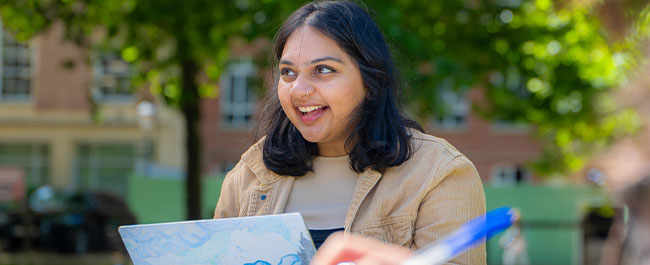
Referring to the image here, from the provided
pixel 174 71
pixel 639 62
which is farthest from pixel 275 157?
pixel 174 71

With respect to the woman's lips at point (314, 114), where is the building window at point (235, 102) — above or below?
below

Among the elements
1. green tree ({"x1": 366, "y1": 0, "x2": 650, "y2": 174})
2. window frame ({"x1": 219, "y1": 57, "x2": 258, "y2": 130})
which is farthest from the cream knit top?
window frame ({"x1": 219, "y1": 57, "x2": 258, "y2": 130})

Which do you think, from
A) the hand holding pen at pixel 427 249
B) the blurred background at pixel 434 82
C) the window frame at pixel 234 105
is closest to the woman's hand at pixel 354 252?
the hand holding pen at pixel 427 249

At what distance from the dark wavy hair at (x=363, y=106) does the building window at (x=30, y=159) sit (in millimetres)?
25070

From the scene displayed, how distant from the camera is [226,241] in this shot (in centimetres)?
193

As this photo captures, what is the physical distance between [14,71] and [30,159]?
281 cm

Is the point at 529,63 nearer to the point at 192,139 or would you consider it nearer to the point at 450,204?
the point at 192,139

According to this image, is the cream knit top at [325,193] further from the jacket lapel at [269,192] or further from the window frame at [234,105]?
the window frame at [234,105]

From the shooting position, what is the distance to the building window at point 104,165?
26.0 meters

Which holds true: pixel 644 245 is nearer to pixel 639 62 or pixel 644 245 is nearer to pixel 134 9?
pixel 639 62

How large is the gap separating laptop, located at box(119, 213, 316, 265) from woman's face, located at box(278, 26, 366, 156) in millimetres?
398

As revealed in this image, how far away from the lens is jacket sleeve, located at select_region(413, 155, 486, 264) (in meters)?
2.03

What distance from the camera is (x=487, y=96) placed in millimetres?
11406

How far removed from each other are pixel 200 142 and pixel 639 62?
→ 18.5ft
